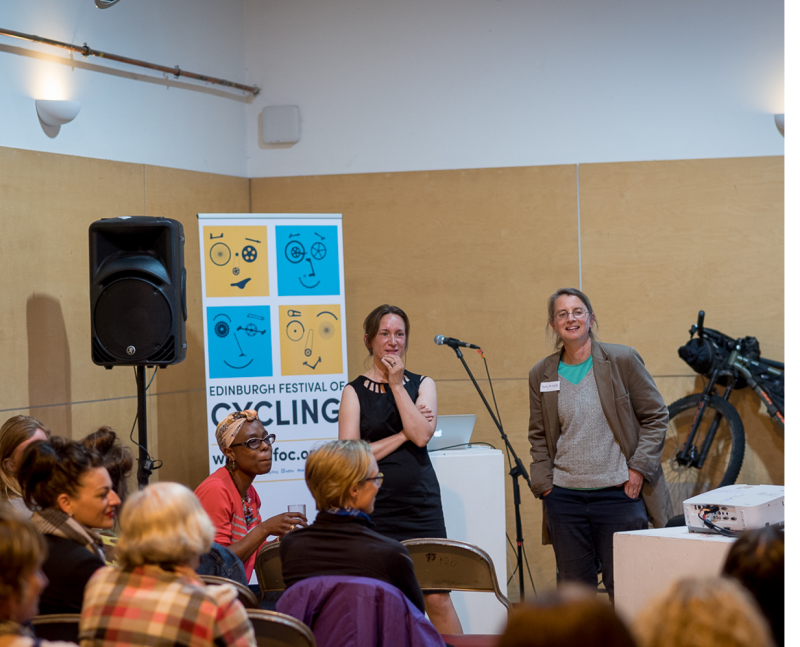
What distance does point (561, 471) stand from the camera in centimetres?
313

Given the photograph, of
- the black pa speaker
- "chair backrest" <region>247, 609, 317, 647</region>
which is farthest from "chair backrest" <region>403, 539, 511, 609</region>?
the black pa speaker

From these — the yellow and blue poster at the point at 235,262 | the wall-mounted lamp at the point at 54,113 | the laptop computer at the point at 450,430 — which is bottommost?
the laptop computer at the point at 450,430

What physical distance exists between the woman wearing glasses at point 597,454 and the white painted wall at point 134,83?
2732 mm

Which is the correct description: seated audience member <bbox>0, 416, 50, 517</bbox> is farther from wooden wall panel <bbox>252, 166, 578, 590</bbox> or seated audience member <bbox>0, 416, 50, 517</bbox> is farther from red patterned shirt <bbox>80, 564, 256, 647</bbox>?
wooden wall panel <bbox>252, 166, 578, 590</bbox>

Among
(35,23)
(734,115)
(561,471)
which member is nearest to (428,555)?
(561,471)

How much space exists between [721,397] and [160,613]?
13.2 ft

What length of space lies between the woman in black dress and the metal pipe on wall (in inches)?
89.5

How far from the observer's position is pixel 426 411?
130 inches

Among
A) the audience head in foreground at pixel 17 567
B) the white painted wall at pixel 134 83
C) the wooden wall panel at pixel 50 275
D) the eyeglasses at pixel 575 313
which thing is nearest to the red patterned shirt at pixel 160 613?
the audience head in foreground at pixel 17 567

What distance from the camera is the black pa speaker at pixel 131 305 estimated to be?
12.1 feet

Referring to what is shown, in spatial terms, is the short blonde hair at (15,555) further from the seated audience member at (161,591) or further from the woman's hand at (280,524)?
the woman's hand at (280,524)

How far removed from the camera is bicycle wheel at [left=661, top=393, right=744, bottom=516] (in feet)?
15.2

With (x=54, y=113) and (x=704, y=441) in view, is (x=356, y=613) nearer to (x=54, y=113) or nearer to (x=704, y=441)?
(x=54, y=113)

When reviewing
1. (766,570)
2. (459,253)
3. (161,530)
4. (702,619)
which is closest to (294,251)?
(459,253)
